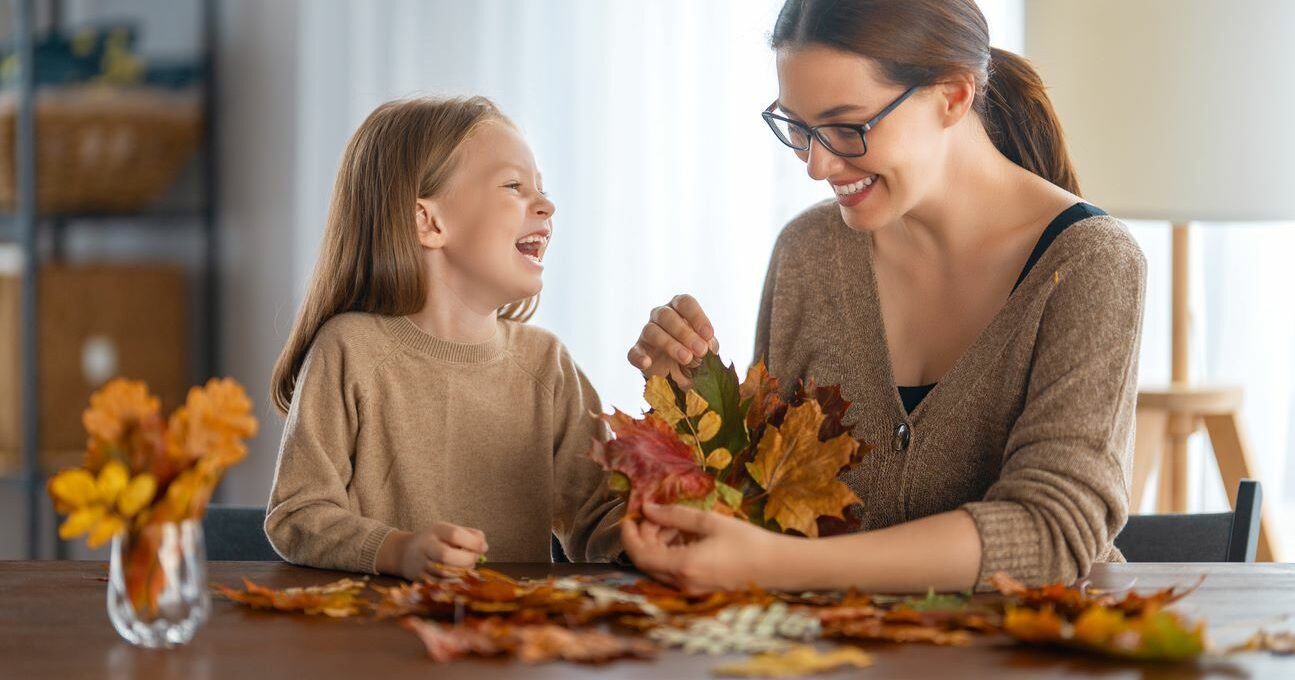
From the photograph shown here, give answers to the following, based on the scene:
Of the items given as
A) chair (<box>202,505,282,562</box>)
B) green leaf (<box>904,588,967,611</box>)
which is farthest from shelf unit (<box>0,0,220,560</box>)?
green leaf (<box>904,588,967,611</box>)

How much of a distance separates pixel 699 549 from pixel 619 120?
7.31 ft

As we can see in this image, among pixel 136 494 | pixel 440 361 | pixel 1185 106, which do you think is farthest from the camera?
pixel 1185 106

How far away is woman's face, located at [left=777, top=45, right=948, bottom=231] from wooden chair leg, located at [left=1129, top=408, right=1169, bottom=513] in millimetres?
1155

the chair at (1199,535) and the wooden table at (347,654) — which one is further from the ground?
the wooden table at (347,654)

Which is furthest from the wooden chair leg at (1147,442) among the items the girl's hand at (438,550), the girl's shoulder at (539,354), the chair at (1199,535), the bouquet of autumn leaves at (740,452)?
the girl's hand at (438,550)

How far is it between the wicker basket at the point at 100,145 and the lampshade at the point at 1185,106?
7.06 feet

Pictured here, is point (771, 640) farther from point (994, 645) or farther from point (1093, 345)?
point (1093, 345)

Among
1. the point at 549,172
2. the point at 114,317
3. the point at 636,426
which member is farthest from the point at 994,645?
the point at 114,317

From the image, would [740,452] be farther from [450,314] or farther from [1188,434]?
[1188,434]

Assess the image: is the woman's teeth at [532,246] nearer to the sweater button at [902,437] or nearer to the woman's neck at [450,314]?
the woman's neck at [450,314]

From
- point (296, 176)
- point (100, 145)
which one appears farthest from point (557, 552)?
point (100, 145)

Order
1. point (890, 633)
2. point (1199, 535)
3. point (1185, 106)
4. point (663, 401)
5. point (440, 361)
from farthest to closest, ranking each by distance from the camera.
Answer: point (1185, 106), point (1199, 535), point (440, 361), point (663, 401), point (890, 633)

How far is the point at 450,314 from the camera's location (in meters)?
1.61

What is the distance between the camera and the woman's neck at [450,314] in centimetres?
159
